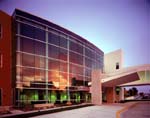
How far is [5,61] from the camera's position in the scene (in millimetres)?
16719

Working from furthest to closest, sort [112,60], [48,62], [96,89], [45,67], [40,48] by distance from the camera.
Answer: [112,60] < [48,62] < [45,67] < [40,48] < [96,89]

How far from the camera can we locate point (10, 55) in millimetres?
17312

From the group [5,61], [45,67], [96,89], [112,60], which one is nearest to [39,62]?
[45,67]

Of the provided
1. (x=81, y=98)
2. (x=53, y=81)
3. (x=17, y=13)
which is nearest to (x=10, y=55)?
(x=17, y=13)

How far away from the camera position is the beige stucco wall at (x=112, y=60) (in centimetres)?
3575

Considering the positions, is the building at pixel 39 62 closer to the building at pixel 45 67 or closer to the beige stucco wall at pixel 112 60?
the building at pixel 45 67

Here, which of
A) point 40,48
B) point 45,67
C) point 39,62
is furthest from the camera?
point 45,67

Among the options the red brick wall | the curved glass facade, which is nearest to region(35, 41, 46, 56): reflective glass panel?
the curved glass facade

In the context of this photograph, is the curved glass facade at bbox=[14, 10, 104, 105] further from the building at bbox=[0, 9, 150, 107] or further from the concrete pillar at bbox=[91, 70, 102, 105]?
the concrete pillar at bbox=[91, 70, 102, 105]

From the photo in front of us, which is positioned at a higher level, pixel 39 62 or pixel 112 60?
pixel 112 60

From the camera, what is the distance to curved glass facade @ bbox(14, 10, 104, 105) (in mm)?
18891

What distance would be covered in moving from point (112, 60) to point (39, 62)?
19720 mm

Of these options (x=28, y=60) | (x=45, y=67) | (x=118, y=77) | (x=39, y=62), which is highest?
(x=28, y=60)

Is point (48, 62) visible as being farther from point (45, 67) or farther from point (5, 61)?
point (5, 61)
